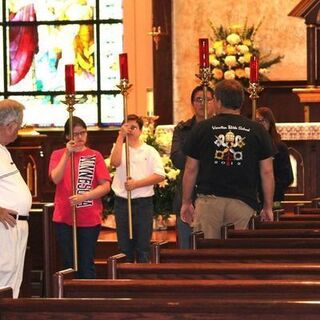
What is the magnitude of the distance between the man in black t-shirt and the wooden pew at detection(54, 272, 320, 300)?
283cm

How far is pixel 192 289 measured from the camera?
17.3 ft

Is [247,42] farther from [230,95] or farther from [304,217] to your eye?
[230,95]

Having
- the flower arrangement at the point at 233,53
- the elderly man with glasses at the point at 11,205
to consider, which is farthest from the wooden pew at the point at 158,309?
the flower arrangement at the point at 233,53

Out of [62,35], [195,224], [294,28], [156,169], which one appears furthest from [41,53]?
[195,224]

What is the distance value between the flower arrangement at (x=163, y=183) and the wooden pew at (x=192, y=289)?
6475 mm

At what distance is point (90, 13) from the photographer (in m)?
17.5

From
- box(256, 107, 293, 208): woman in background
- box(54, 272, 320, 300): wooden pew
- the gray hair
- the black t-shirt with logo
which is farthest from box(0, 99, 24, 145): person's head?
box(256, 107, 293, 208): woman in background

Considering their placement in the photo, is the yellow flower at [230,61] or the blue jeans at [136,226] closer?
the blue jeans at [136,226]

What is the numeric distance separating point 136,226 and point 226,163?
215cm

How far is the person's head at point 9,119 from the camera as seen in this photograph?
7.25 meters

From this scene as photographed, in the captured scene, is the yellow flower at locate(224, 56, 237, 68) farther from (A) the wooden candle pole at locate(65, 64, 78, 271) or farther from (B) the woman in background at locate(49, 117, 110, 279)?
(A) the wooden candle pole at locate(65, 64, 78, 271)

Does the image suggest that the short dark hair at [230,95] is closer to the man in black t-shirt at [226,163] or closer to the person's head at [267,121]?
the man in black t-shirt at [226,163]

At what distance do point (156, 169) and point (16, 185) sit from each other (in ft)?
9.92

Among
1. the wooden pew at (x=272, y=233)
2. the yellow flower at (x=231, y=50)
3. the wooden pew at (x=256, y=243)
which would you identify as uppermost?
the yellow flower at (x=231, y=50)
